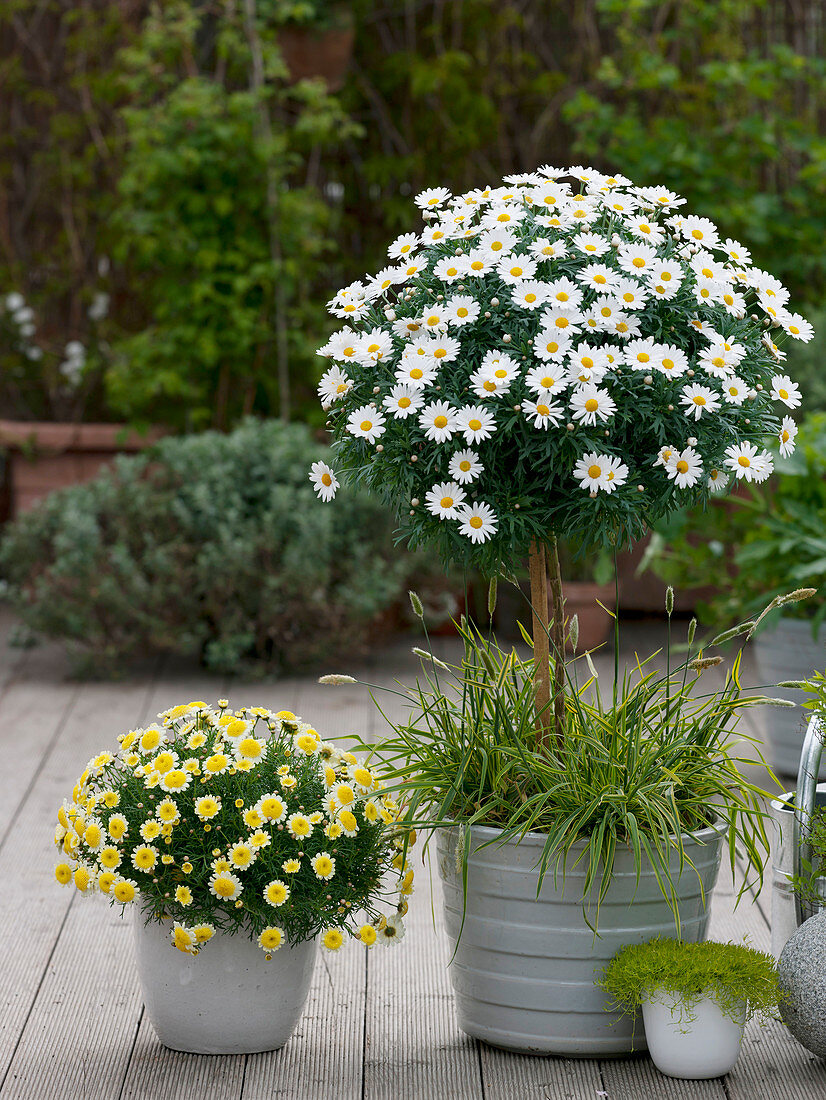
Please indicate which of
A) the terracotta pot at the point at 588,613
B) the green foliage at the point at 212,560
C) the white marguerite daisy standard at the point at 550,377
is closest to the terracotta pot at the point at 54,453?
the green foliage at the point at 212,560

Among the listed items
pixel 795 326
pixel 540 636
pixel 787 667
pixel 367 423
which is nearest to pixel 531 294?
pixel 367 423

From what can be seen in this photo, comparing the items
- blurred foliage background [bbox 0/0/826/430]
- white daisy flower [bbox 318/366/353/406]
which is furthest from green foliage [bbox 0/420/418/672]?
white daisy flower [bbox 318/366/353/406]

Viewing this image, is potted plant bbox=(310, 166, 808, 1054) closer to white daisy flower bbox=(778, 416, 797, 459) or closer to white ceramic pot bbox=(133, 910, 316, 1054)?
white daisy flower bbox=(778, 416, 797, 459)

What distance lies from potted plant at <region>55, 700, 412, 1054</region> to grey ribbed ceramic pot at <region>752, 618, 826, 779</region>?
4.47ft

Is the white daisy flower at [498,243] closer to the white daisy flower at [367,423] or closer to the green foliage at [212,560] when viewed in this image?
the white daisy flower at [367,423]

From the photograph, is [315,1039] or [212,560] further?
[212,560]

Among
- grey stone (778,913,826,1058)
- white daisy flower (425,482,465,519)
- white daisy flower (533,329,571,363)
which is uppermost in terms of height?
white daisy flower (533,329,571,363)

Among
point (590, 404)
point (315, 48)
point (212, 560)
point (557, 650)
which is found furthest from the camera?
point (315, 48)

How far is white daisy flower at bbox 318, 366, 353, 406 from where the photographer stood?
1642 millimetres

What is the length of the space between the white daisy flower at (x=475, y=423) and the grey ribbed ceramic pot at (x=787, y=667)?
151 centimetres

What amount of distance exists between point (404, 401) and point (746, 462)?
42 cm

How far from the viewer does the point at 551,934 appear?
1660mm

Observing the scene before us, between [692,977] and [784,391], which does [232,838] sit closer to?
[692,977]

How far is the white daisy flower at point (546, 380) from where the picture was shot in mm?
1505
